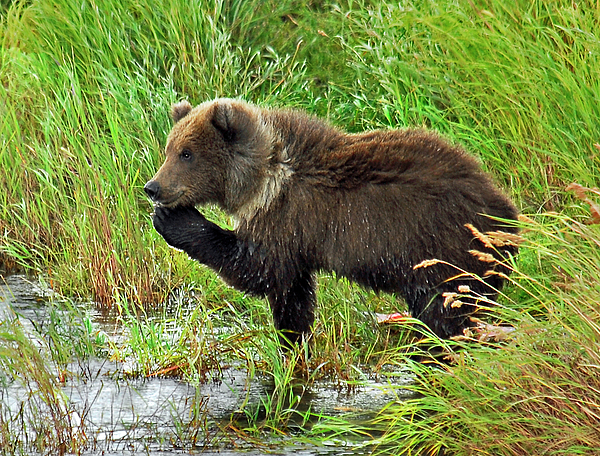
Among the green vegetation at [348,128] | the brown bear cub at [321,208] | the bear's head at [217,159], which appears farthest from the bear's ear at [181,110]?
the green vegetation at [348,128]

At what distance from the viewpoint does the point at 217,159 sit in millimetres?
5691

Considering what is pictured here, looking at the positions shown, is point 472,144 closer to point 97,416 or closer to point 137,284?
point 137,284

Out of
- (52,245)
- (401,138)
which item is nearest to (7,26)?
(52,245)

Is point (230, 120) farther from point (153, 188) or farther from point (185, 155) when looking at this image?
point (153, 188)

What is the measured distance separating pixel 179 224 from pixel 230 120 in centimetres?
70

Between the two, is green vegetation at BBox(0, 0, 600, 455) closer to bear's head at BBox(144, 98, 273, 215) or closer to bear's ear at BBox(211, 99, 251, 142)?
bear's head at BBox(144, 98, 273, 215)

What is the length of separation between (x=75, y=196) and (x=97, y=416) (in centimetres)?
279

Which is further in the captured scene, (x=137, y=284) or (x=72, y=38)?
(x=72, y=38)

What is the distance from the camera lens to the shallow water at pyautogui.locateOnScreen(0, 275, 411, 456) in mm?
4555

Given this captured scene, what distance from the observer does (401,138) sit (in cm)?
553

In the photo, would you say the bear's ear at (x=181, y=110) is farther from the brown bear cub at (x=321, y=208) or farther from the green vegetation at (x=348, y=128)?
the green vegetation at (x=348, y=128)

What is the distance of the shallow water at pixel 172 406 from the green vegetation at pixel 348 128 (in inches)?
4.1

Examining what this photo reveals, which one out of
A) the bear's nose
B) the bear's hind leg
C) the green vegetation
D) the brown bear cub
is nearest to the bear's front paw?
A: the brown bear cub

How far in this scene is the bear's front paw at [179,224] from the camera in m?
5.73
